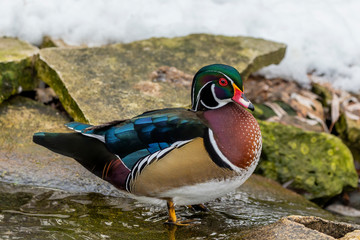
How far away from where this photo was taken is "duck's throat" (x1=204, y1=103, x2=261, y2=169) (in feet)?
9.91

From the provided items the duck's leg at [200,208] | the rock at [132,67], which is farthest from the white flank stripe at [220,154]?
the rock at [132,67]

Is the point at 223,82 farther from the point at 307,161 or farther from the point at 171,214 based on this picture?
the point at 307,161

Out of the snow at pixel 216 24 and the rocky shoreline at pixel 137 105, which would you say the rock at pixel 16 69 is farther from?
the snow at pixel 216 24

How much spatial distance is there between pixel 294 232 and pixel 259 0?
4913 mm

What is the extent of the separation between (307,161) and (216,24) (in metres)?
2.35

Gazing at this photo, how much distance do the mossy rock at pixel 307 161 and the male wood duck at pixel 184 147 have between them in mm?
1336

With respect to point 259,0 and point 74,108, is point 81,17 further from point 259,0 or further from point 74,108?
point 259,0

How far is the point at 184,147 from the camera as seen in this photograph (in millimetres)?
3010

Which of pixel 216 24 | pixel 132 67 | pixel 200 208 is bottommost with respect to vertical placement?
pixel 200 208

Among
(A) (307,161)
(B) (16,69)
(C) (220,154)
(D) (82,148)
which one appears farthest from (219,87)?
(B) (16,69)

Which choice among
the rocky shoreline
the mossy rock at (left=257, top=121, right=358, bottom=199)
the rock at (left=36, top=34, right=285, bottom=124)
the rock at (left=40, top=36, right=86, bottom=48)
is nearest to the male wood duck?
the rocky shoreline

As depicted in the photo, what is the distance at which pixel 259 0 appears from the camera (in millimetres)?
7086

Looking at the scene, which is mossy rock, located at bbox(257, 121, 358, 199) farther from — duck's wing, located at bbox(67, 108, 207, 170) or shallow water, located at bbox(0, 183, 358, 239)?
duck's wing, located at bbox(67, 108, 207, 170)

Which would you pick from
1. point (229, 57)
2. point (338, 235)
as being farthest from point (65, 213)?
point (229, 57)
